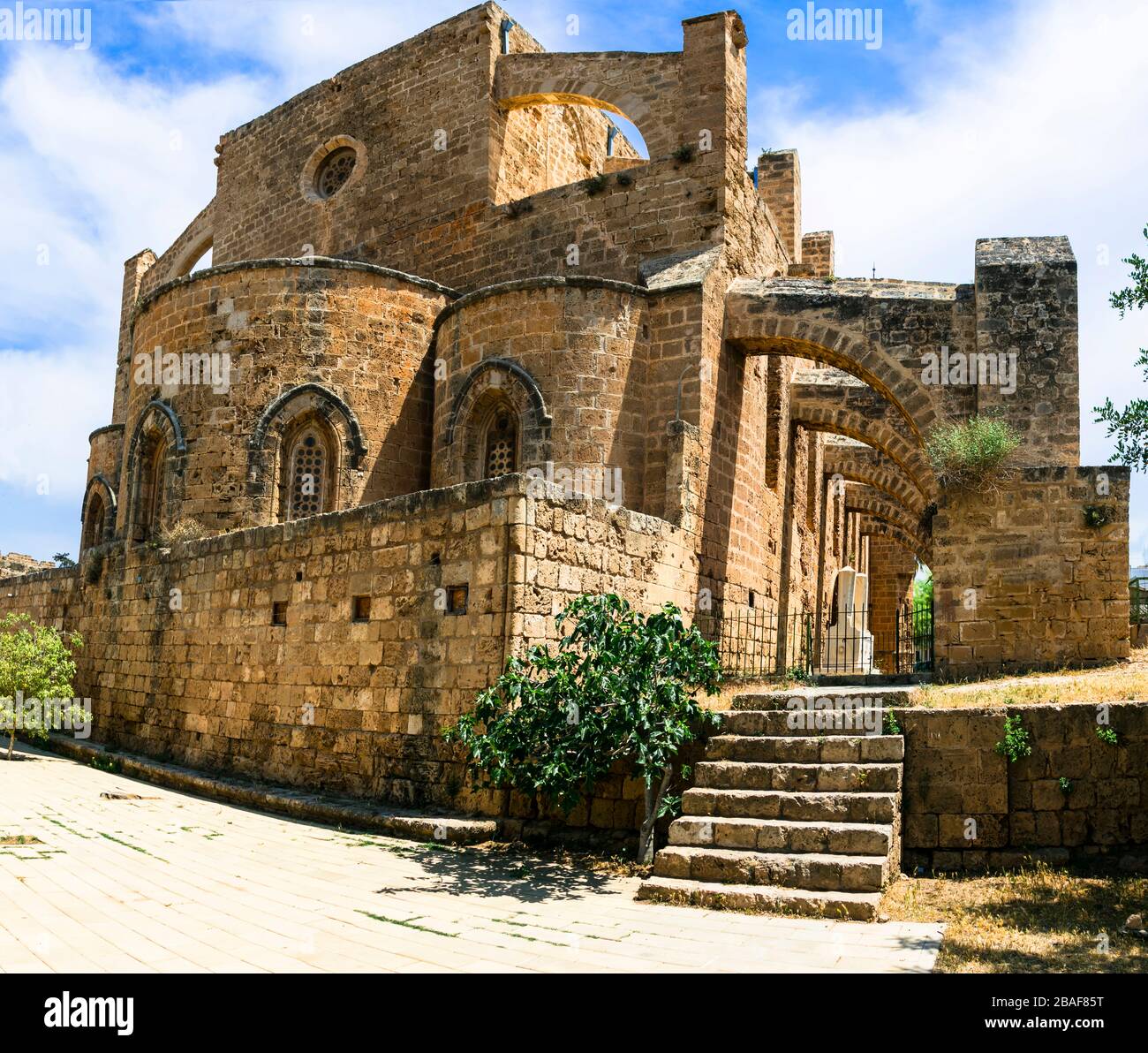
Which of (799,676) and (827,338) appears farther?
(827,338)

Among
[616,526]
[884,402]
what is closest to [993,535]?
[616,526]

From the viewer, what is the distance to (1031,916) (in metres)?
5.67

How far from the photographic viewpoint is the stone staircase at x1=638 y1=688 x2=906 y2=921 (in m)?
5.97

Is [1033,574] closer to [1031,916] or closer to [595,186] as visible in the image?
[1031,916]

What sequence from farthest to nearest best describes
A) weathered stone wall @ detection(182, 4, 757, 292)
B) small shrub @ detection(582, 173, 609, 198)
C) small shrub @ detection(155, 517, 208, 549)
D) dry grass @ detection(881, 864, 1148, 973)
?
1. small shrub @ detection(582, 173, 609, 198)
2. weathered stone wall @ detection(182, 4, 757, 292)
3. small shrub @ detection(155, 517, 208, 549)
4. dry grass @ detection(881, 864, 1148, 973)

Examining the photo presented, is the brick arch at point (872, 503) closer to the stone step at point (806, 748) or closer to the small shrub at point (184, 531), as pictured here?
the small shrub at point (184, 531)

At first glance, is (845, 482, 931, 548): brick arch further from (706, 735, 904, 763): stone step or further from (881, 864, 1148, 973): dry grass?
(881, 864, 1148, 973): dry grass

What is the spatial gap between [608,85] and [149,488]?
1017cm

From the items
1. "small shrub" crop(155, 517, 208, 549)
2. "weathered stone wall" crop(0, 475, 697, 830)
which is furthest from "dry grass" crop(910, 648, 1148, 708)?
"small shrub" crop(155, 517, 208, 549)

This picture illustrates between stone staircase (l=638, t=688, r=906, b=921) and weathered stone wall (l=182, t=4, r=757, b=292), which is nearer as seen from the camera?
stone staircase (l=638, t=688, r=906, b=921)

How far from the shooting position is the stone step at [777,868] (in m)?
5.96

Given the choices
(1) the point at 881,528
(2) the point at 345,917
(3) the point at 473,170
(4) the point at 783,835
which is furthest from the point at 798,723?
(1) the point at 881,528

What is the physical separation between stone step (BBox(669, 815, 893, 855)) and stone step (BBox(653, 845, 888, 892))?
0.05 m
